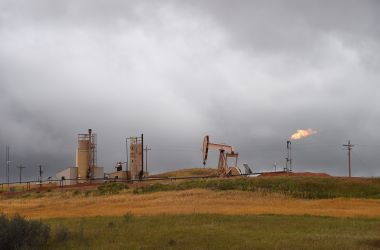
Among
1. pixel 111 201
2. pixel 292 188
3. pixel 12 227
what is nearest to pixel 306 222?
pixel 12 227

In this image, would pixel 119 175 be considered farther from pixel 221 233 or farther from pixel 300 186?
pixel 221 233

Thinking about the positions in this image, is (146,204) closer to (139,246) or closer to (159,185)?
(159,185)

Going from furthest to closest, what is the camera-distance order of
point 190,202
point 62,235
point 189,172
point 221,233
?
point 189,172 < point 190,202 < point 62,235 < point 221,233

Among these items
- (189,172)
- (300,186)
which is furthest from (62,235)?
(189,172)

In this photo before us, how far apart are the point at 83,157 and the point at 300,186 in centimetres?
3947

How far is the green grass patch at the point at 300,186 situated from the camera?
199 ft

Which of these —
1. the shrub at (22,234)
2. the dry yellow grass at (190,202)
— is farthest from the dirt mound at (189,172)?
the shrub at (22,234)

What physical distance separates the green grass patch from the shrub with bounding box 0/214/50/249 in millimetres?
38616

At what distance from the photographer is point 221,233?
23875 millimetres

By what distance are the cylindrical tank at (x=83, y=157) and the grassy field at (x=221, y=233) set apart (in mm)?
59722

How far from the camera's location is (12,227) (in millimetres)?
22562

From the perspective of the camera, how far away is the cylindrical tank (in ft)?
298

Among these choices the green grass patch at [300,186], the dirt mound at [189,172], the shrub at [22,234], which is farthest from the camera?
the dirt mound at [189,172]

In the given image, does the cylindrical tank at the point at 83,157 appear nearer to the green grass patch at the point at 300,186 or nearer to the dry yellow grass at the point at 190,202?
the green grass patch at the point at 300,186
